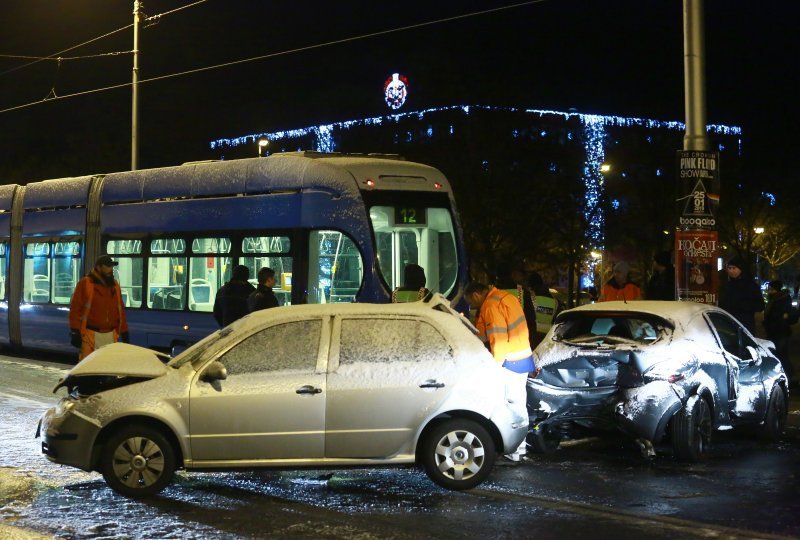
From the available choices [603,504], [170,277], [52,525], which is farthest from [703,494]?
[170,277]

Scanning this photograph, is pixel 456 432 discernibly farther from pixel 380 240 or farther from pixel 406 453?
pixel 380 240

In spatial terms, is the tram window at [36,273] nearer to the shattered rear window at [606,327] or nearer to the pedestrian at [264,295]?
the pedestrian at [264,295]

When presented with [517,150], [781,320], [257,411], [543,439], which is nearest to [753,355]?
[543,439]

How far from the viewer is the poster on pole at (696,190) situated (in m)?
14.4

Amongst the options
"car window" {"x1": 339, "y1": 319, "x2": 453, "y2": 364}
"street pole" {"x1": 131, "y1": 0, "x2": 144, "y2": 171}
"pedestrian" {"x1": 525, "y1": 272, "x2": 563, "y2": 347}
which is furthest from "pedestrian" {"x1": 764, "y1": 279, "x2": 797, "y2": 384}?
"street pole" {"x1": 131, "y1": 0, "x2": 144, "y2": 171}

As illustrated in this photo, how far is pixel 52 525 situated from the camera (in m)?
7.64

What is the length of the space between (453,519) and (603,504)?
126 centimetres

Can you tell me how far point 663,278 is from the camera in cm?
1552

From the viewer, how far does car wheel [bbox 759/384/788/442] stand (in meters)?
11.7

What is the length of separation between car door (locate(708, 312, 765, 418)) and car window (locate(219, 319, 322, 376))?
14.2 feet

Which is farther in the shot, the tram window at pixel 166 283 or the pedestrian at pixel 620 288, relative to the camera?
the tram window at pixel 166 283

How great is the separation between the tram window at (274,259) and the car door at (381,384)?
691 centimetres

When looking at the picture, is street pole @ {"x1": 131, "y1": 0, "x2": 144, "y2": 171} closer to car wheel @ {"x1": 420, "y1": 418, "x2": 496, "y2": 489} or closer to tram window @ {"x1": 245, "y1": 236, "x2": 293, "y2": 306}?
tram window @ {"x1": 245, "y1": 236, "x2": 293, "y2": 306}

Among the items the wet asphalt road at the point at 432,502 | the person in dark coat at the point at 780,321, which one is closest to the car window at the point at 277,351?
the wet asphalt road at the point at 432,502
